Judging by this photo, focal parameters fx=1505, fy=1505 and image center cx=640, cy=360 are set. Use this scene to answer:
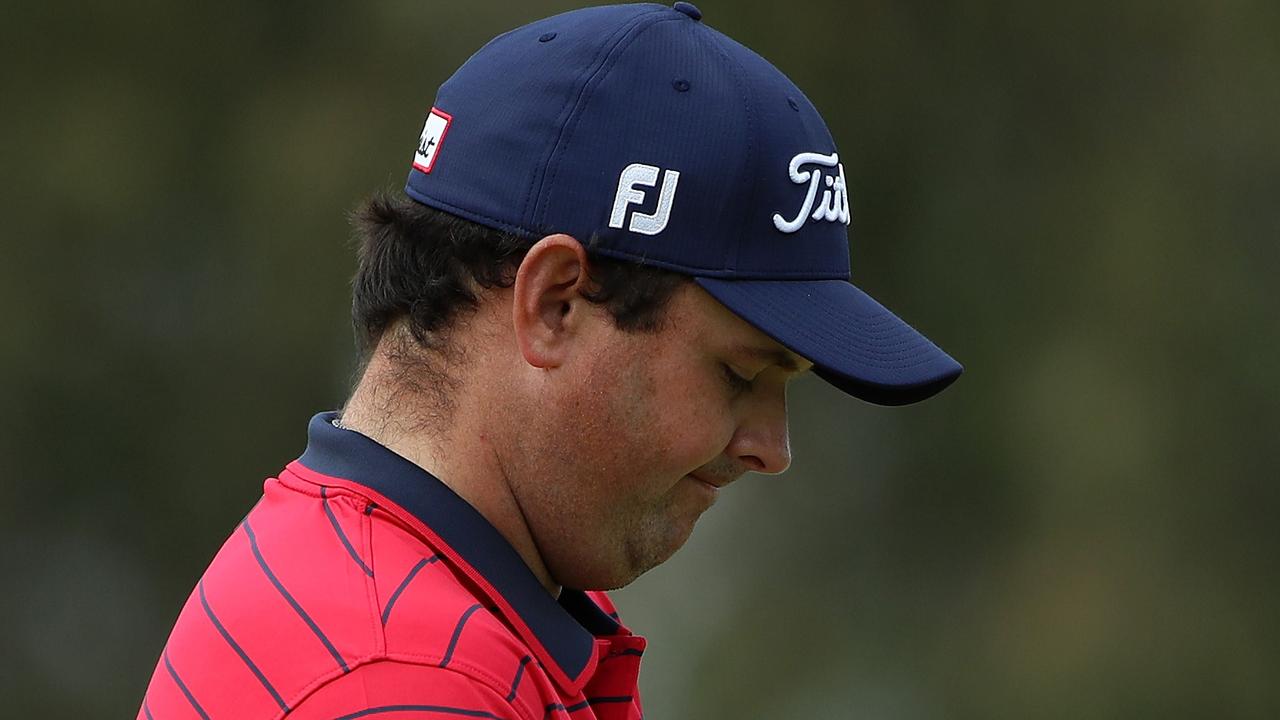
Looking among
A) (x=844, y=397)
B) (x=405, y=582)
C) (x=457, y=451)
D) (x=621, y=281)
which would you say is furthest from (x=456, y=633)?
(x=844, y=397)

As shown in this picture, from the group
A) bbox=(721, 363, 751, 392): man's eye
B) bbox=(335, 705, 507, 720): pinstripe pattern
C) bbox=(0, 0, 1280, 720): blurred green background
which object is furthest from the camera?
bbox=(0, 0, 1280, 720): blurred green background

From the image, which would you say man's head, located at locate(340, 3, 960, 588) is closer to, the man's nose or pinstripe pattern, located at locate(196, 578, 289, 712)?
the man's nose

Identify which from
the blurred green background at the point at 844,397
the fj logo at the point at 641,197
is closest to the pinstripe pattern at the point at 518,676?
the fj logo at the point at 641,197

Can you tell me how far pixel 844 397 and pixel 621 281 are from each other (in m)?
3.52

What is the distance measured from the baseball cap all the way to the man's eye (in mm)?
76

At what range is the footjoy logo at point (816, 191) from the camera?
1.26m

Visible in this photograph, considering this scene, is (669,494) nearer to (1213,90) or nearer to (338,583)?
(338,583)

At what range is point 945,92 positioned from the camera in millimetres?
4574

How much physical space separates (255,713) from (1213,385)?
3756mm

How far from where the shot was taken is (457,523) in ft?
3.86

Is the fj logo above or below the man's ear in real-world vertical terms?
above

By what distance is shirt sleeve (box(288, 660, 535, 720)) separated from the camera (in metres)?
1.00

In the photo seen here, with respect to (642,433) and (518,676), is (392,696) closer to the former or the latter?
(518,676)

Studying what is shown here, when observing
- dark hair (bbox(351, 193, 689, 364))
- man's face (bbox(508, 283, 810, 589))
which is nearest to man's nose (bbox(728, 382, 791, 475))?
man's face (bbox(508, 283, 810, 589))
